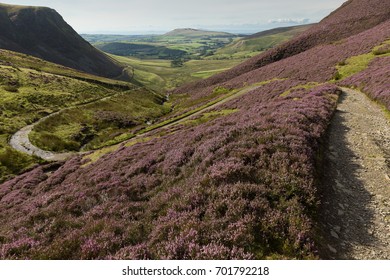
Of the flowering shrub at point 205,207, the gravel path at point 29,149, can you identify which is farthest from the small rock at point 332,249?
the gravel path at point 29,149

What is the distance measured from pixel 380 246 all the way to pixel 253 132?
9.06m

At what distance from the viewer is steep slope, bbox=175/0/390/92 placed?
8125 centimetres

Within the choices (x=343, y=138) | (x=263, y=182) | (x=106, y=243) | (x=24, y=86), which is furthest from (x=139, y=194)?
(x=24, y=86)

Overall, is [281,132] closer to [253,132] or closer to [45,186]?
[253,132]

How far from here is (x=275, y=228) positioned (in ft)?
26.4

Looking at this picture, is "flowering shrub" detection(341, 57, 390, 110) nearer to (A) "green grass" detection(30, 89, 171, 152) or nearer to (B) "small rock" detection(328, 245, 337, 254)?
(B) "small rock" detection(328, 245, 337, 254)

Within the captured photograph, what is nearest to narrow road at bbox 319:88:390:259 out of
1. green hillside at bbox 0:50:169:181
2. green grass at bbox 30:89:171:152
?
green hillside at bbox 0:50:169:181

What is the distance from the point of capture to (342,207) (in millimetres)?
10383

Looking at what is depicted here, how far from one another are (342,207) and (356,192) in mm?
1887

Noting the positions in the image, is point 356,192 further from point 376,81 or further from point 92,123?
point 92,123

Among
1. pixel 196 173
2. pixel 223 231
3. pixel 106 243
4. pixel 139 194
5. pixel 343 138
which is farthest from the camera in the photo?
pixel 343 138

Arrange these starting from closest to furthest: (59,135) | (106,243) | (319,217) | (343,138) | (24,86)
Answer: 1. (106,243)
2. (319,217)
3. (343,138)
4. (59,135)
5. (24,86)

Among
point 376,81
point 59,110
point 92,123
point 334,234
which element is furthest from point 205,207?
point 59,110

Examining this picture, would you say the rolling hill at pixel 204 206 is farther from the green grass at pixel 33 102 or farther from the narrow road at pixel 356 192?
the green grass at pixel 33 102
